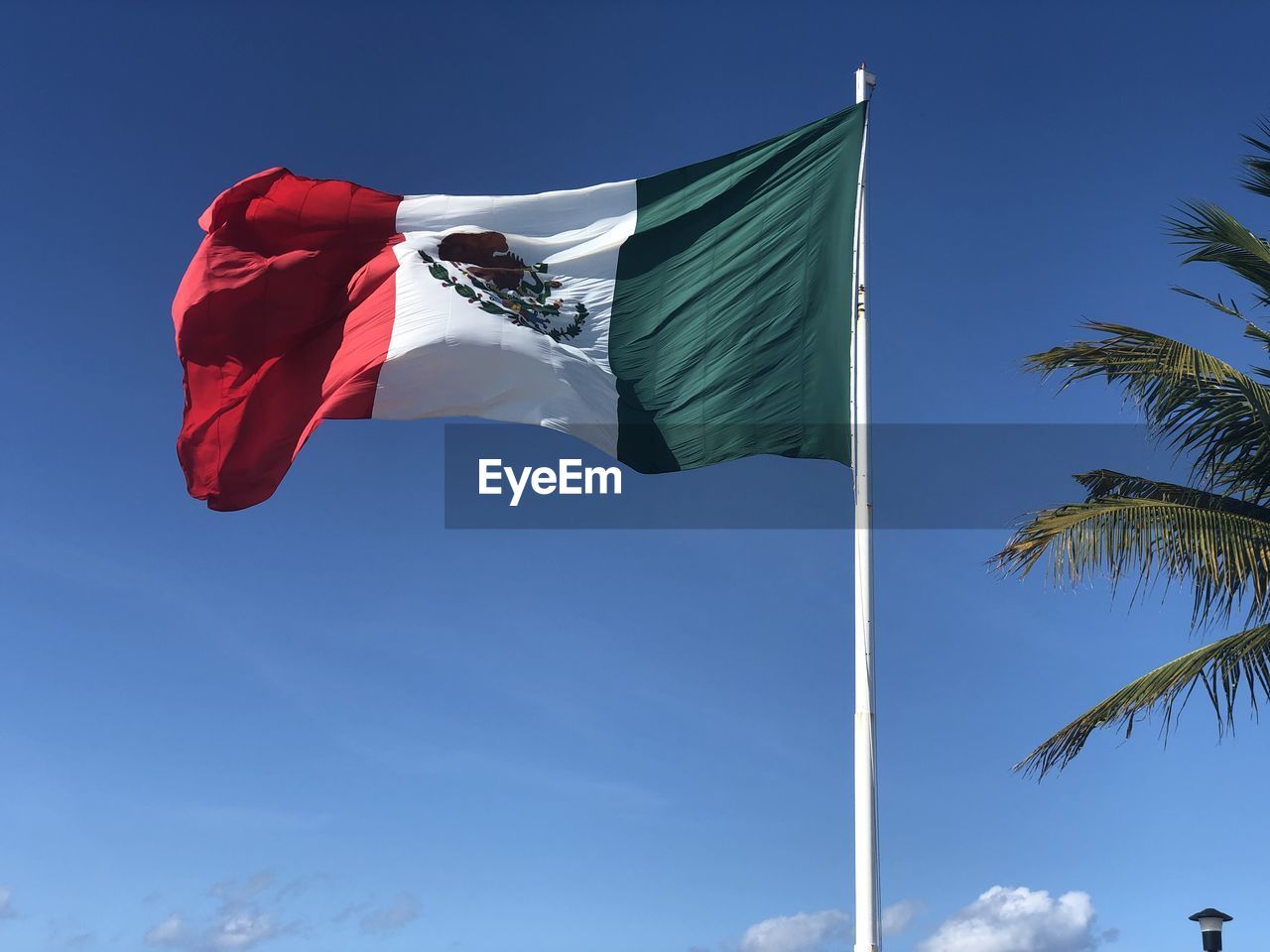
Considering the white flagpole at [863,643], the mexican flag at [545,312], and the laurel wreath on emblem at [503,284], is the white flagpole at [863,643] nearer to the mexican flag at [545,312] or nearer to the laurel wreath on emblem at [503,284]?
the mexican flag at [545,312]

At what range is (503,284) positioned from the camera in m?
16.5

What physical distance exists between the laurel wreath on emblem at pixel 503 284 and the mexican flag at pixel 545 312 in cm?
3

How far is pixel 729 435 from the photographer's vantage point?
15031mm

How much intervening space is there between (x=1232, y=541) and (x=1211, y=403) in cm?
138

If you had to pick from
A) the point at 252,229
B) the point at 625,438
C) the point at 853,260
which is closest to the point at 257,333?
the point at 252,229

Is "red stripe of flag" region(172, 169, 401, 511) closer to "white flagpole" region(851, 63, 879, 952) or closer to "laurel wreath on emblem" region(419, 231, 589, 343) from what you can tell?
"laurel wreath on emblem" region(419, 231, 589, 343)

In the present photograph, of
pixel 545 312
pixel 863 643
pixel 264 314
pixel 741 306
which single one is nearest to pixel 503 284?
pixel 545 312

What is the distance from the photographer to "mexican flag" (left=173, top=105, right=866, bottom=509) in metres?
15.4

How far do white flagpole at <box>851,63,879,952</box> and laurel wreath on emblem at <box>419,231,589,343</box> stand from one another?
328 centimetres

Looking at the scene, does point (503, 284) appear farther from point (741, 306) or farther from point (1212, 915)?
point (1212, 915)

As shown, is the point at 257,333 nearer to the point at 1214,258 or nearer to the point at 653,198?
the point at 653,198

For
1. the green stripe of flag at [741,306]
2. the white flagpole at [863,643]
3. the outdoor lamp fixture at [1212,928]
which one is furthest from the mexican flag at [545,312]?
the outdoor lamp fixture at [1212,928]

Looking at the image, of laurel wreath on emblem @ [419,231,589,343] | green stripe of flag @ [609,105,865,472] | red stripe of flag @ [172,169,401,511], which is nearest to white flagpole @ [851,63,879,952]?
green stripe of flag @ [609,105,865,472]

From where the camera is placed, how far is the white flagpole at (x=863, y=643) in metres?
12.8
